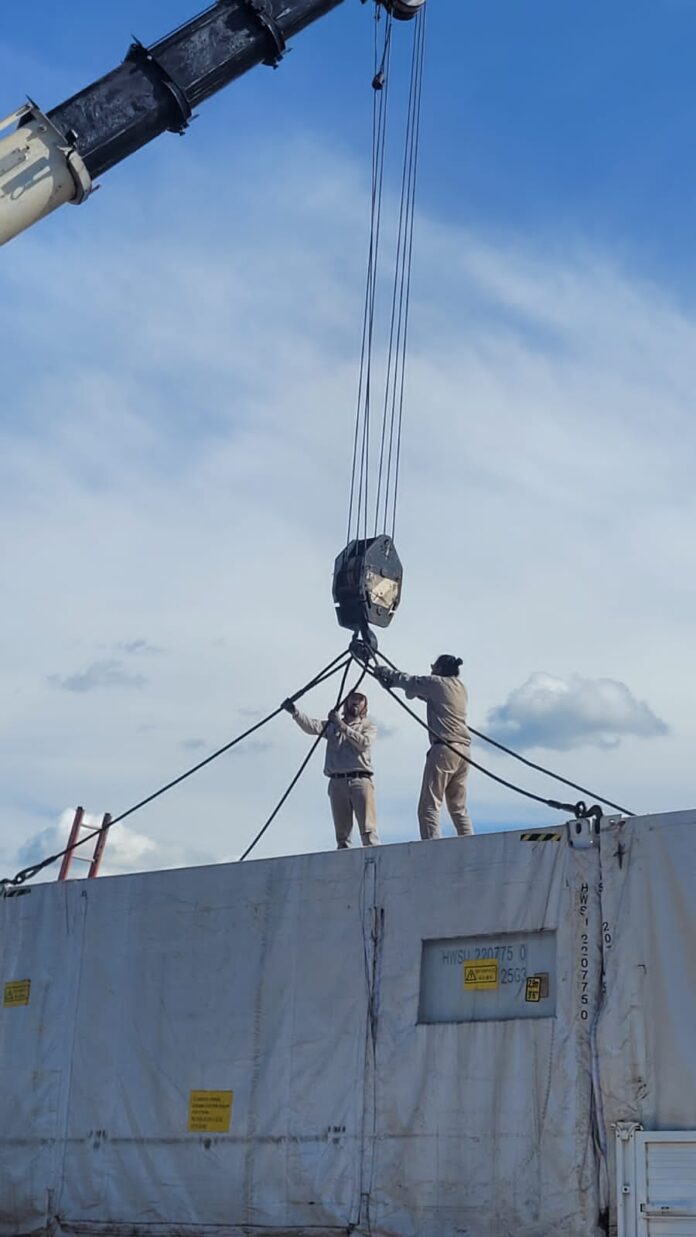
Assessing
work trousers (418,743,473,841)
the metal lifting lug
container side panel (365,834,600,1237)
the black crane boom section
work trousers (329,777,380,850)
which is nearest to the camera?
container side panel (365,834,600,1237)

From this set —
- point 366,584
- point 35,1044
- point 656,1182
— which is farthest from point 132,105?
point 656,1182

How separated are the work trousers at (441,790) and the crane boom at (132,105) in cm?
497

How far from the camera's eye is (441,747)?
458 inches

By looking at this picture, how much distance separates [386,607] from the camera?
1205 cm

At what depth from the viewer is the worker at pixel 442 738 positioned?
37.6 ft

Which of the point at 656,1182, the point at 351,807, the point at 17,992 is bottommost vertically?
the point at 656,1182

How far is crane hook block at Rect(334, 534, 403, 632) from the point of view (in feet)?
38.9

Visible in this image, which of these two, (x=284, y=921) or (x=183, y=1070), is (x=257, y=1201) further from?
(x=284, y=921)

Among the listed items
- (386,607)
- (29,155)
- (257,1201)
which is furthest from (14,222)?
(257,1201)

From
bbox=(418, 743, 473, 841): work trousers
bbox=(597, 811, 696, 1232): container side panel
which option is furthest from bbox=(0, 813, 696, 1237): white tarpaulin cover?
bbox=(418, 743, 473, 841): work trousers

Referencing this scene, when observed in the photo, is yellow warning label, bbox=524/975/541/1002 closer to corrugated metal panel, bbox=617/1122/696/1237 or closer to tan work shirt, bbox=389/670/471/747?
corrugated metal panel, bbox=617/1122/696/1237

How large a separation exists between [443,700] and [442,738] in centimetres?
34

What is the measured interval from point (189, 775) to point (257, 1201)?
3.45 metres

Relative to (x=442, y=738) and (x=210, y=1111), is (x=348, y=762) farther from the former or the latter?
(x=210, y=1111)
